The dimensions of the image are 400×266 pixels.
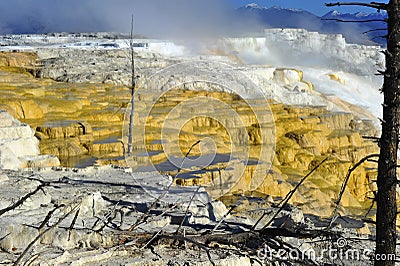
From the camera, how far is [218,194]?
12055 millimetres

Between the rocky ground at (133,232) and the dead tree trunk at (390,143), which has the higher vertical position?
the dead tree trunk at (390,143)

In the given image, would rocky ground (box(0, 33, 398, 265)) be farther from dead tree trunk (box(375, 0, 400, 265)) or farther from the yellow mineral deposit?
dead tree trunk (box(375, 0, 400, 265))

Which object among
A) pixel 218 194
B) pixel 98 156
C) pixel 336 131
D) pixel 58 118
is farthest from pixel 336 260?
pixel 336 131

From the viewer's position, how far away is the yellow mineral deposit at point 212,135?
15984 millimetres

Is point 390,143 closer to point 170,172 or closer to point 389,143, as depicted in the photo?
point 389,143

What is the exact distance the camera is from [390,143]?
127 inches

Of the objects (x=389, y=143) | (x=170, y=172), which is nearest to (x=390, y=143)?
(x=389, y=143)

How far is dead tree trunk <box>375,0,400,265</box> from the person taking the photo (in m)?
3.21

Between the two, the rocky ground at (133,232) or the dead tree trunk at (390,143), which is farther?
the rocky ground at (133,232)

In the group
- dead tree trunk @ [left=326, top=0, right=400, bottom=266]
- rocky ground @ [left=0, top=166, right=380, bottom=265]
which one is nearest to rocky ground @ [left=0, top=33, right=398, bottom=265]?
rocky ground @ [left=0, top=166, right=380, bottom=265]

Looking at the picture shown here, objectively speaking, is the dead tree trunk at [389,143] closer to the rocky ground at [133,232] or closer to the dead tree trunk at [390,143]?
the dead tree trunk at [390,143]

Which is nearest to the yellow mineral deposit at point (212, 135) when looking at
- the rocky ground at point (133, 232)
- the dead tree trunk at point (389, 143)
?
the rocky ground at point (133, 232)

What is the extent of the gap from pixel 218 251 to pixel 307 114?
25.7 m

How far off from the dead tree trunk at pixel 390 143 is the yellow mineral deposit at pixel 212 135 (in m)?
9.01
